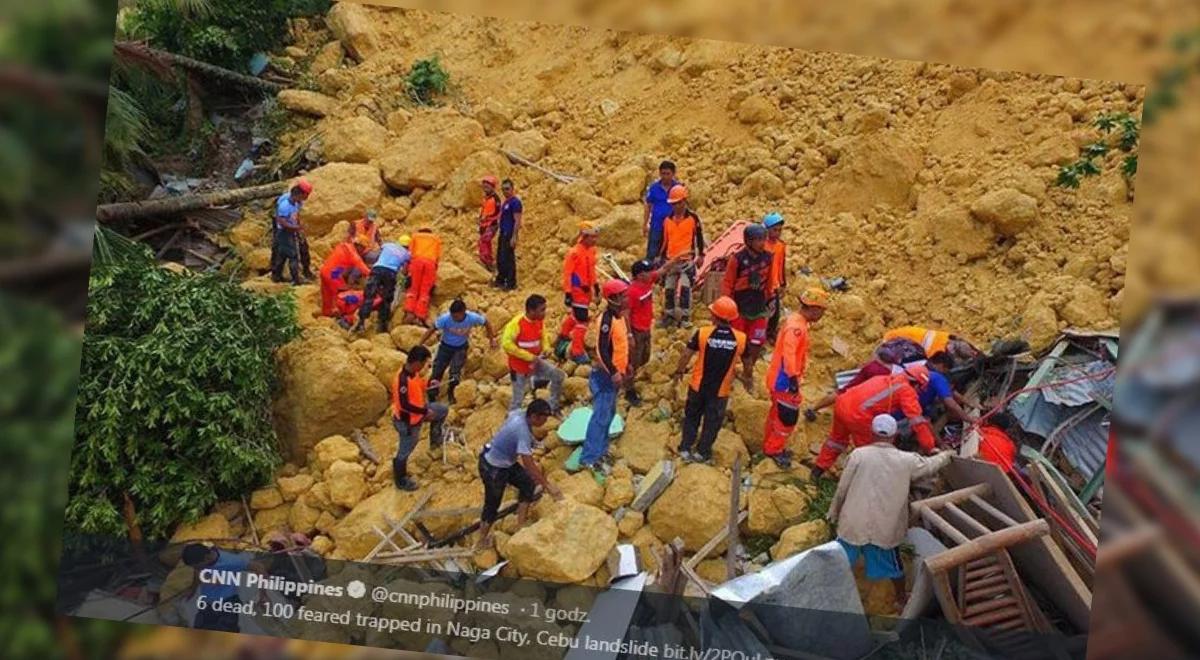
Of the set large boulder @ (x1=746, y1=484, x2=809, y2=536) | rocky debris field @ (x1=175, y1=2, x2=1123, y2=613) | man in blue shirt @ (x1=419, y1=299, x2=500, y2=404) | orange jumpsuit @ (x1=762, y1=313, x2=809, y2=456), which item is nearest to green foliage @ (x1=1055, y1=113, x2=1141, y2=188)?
rocky debris field @ (x1=175, y1=2, x2=1123, y2=613)

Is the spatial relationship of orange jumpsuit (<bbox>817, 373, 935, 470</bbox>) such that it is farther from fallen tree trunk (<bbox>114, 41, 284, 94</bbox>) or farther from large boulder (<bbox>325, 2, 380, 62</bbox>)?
fallen tree trunk (<bbox>114, 41, 284, 94</bbox>)

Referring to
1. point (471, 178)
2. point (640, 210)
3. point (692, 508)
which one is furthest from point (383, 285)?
point (692, 508)

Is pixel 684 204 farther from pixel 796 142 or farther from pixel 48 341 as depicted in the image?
pixel 48 341

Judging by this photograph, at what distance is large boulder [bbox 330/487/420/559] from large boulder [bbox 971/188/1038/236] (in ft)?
11.5

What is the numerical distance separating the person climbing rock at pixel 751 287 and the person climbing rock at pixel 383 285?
187 cm

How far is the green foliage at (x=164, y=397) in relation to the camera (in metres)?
4.30

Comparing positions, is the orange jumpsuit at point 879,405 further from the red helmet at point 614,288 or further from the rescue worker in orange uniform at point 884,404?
the red helmet at point 614,288

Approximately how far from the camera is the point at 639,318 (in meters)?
5.11

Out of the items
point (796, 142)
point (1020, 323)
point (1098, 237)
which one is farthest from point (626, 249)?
point (1098, 237)

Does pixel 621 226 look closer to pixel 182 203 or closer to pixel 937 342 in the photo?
pixel 937 342

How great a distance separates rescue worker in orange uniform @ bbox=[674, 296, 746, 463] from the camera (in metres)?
4.77

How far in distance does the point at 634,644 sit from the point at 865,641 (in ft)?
3.49

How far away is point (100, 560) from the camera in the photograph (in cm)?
423

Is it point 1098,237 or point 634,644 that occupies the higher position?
point 1098,237
